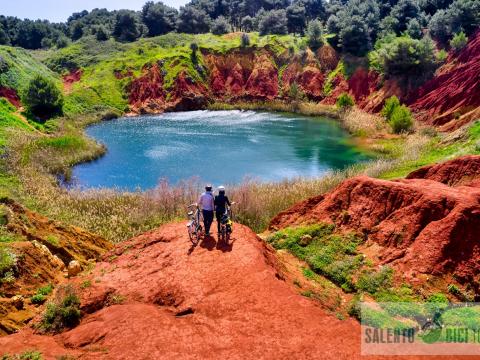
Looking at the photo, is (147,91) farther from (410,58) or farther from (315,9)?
(315,9)

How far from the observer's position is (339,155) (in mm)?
46562

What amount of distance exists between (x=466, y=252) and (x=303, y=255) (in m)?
6.06

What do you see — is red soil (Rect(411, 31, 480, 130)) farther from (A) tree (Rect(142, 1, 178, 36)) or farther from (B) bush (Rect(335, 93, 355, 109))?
(A) tree (Rect(142, 1, 178, 36))

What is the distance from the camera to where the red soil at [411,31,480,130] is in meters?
49.2

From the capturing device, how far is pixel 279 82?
8288 cm

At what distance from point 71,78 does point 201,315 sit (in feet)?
261

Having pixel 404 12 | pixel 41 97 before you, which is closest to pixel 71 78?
pixel 41 97

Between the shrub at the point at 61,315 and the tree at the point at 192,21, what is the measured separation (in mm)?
98016

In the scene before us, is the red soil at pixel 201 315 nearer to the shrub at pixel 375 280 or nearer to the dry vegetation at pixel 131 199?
the shrub at pixel 375 280

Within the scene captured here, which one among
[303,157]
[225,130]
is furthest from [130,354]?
[225,130]

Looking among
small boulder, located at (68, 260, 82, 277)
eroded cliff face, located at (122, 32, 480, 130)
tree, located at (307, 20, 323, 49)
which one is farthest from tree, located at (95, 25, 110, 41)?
small boulder, located at (68, 260, 82, 277)

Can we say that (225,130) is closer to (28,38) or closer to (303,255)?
(303,255)

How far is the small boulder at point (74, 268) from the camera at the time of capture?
51.4ft

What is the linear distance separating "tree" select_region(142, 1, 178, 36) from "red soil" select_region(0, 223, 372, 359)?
9772cm
